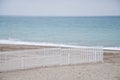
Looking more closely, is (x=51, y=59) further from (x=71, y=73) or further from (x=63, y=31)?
(x=63, y=31)

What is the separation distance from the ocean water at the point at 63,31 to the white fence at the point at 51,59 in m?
2.57

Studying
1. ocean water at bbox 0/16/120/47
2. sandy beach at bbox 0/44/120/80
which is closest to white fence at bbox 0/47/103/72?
sandy beach at bbox 0/44/120/80

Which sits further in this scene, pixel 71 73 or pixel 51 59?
pixel 51 59

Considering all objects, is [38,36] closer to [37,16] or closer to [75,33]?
[37,16]

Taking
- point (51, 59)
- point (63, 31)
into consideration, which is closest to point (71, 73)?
point (51, 59)

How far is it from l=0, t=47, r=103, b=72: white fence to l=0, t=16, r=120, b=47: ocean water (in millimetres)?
2571

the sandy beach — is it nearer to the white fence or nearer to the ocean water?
the white fence

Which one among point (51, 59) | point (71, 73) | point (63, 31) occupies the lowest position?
point (71, 73)

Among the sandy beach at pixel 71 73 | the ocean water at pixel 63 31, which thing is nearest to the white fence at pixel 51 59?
the sandy beach at pixel 71 73

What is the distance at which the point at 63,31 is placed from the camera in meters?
9.62

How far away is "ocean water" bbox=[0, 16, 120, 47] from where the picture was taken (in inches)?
313

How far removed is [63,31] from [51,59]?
5.29 meters

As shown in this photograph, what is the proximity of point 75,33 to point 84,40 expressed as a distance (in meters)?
0.99

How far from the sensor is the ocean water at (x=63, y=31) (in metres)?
7.95
